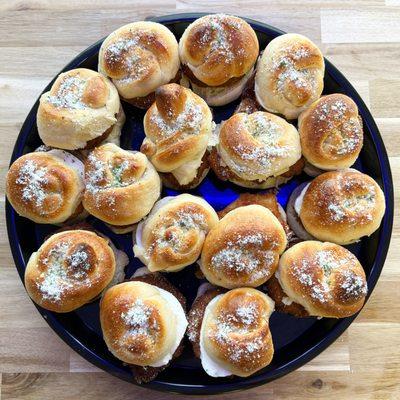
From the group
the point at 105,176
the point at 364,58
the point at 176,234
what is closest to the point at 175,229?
the point at 176,234

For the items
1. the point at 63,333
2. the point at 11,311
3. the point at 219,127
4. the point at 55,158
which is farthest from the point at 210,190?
the point at 11,311

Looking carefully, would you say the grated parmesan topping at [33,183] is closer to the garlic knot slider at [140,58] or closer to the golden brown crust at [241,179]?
the garlic knot slider at [140,58]

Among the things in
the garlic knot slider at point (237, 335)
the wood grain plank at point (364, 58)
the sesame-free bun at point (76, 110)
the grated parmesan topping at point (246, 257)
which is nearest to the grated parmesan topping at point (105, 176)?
the sesame-free bun at point (76, 110)

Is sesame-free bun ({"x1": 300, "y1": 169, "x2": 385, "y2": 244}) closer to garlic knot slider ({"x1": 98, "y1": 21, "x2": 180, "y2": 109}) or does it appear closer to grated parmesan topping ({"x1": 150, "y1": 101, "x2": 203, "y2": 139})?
grated parmesan topping ({"x1": 150, "y1": 101, "x2": 203, "y2": 139})

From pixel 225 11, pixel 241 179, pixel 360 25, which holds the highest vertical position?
pixel 225 11

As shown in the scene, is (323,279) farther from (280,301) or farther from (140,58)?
(140,58)

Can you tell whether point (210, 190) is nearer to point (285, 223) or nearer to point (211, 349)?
point (285, 223)
